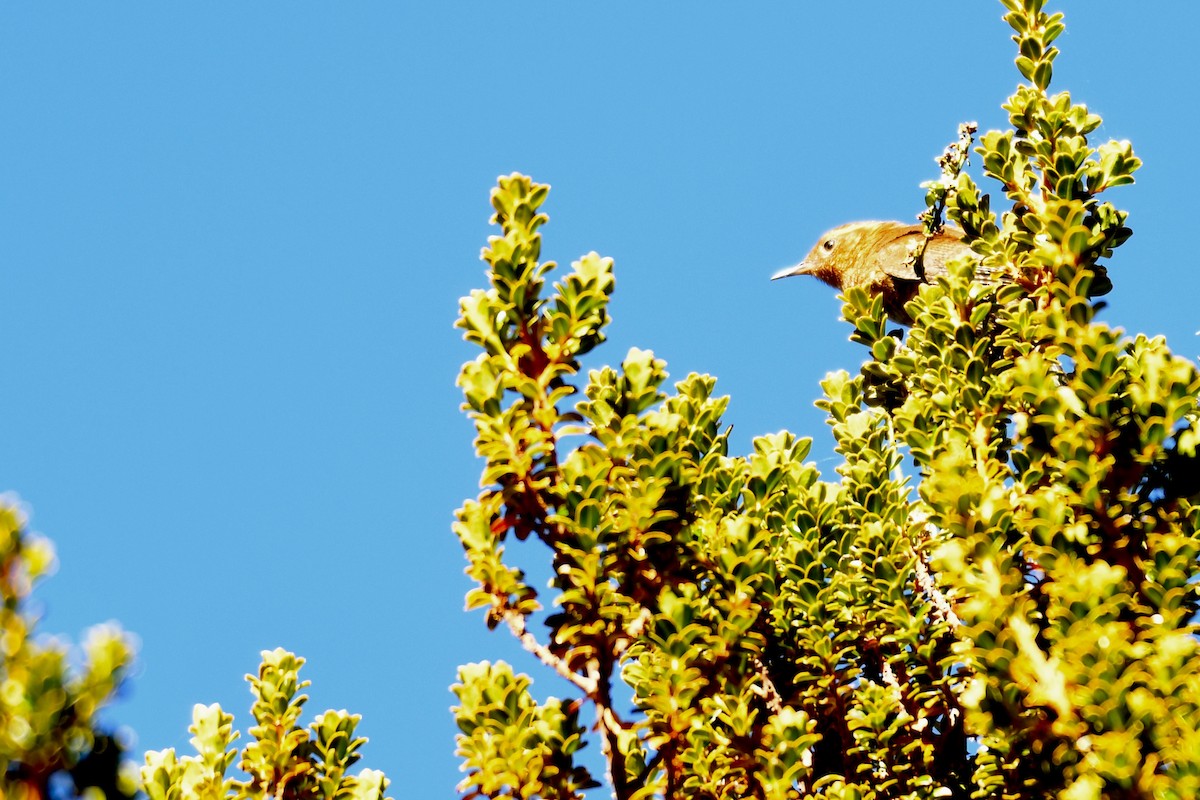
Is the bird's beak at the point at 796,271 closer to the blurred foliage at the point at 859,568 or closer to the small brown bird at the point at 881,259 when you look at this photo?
the small brown bird at the point at 881,259

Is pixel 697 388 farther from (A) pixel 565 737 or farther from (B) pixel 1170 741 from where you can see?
(B) pixel 1170 741

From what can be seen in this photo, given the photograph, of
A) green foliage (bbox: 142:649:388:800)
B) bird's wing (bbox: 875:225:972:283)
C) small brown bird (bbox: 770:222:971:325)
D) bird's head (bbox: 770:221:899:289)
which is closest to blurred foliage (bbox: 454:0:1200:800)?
green foliage (bbox: 142:649:388:800)

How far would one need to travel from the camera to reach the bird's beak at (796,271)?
47.8 ft

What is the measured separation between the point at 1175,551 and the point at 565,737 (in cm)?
156

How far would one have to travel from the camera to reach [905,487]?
3.92 metres

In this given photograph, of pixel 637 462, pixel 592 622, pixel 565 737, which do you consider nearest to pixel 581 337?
pixel 637 462

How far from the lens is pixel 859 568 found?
12.3ft

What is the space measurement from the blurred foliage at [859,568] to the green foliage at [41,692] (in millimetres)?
939

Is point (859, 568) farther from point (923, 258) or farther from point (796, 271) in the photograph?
point (796, 271)

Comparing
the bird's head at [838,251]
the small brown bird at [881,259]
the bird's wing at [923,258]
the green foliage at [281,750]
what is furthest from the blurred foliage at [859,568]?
the bird's head at [838,251]


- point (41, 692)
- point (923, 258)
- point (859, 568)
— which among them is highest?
point (923, 258)

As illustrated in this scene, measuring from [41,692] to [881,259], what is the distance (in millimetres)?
11079

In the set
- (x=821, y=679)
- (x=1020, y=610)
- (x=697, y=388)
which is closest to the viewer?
(x=1020, y=610)

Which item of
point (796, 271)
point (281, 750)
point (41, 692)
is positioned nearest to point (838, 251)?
point (796, 271)
